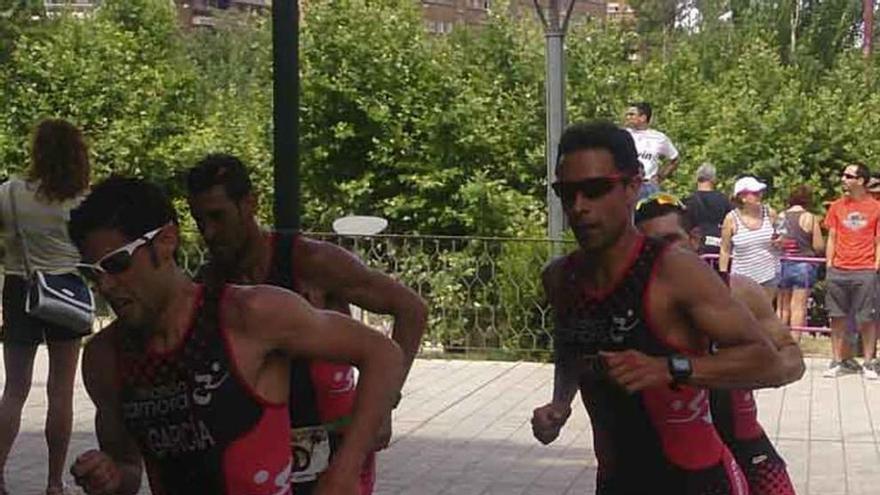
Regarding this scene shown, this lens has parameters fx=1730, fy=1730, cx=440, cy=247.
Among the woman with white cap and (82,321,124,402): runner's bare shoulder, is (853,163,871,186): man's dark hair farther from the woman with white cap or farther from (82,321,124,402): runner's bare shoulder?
(82,321,124,402): runner's bare shoulder

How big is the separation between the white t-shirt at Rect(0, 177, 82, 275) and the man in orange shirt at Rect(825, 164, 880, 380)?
778cm

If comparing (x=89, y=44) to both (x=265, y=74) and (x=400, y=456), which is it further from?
(x=400, y=456)

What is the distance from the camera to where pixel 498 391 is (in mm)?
13398

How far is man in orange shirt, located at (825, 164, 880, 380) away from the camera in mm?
14047

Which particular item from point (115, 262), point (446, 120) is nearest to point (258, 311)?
point (115, 262)

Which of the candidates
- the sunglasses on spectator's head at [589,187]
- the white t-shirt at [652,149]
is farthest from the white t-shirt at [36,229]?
the white t-shirt at [652,149]

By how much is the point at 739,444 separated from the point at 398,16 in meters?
16.9

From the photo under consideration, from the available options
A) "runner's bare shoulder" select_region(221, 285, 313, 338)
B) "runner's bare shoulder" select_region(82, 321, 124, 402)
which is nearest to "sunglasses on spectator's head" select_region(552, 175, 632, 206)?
"runner's bare shoulder" select_region(221, 285, 313, 338)

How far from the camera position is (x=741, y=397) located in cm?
600

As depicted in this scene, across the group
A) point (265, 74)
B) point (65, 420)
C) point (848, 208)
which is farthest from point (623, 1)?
point (65, 420)

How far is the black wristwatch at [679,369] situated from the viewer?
4434 mm

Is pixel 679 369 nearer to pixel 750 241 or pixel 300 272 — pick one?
pixel 300 272

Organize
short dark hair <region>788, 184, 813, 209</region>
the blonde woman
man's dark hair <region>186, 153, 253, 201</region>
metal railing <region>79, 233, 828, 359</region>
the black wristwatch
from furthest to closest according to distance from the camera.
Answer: short dark hair <region>788, 184, 813, 209</region>, metal railing <region>79, 233, 828, 359</region>, the blonde woman, man's dark hair <region>186, 153, 253, 201</region>, the black wristwatch

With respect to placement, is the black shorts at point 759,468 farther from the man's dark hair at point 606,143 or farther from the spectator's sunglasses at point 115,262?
the spectator's sunglasses at point 115,262
